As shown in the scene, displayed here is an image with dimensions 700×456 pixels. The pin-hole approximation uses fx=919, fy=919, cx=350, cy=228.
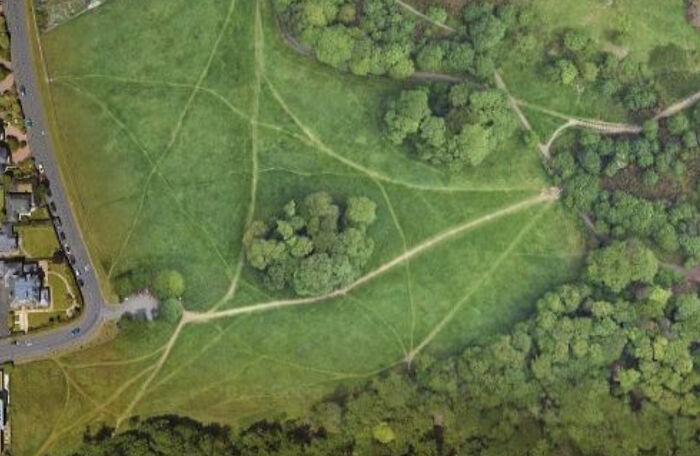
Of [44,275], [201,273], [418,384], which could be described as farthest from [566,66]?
[44,275]

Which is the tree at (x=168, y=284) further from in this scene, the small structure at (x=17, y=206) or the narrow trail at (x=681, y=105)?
the narrow trail at (x=681, y=105)

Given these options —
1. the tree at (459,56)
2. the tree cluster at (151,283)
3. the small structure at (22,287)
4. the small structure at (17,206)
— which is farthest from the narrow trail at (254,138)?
the small structure at (17,206)

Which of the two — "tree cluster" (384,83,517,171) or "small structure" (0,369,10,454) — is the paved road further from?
"tree cluster" (384,83,517,171)

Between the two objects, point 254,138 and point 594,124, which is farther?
point 594,124

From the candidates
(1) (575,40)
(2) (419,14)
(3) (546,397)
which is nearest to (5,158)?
(2) (419,14)

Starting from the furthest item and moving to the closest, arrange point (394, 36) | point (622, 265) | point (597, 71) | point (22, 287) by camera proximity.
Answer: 1. point (597, 71)
2. point (394, 36)
3. point (622, 265)
4. point (22, 287)

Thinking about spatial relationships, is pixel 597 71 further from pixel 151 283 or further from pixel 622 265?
pixel 151 283

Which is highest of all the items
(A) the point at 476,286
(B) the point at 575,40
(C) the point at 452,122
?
(B) the point at 575,40
